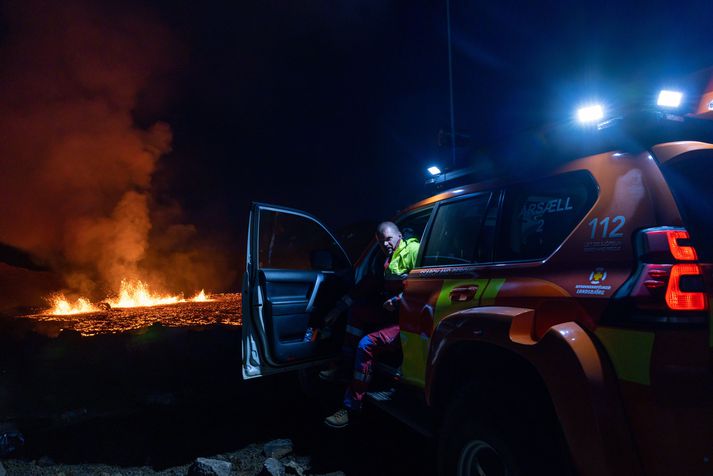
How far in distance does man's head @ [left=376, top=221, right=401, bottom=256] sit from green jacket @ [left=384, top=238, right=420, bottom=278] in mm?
47

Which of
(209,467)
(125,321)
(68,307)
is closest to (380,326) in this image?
(209,467)

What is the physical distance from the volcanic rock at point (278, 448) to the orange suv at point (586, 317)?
1.39 metres

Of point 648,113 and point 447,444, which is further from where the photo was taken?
point 447,444

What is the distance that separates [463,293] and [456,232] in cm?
65

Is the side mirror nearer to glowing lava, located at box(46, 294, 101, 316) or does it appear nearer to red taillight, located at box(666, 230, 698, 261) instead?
red taillight, located at box(666, 230, 698, 261)

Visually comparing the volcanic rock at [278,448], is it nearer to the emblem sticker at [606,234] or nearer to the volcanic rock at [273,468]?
the volcanic rock at [273,468]

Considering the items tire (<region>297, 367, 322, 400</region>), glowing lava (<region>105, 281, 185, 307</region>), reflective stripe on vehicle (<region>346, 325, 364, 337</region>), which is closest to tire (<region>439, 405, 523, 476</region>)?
reflective stripe on vehicle (<region>346, 325, 364, 337</region>)

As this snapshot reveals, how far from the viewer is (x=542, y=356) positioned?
66.8 inches

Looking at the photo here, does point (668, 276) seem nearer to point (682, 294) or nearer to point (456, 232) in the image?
point (682, 294)

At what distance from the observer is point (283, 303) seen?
380 centimetres

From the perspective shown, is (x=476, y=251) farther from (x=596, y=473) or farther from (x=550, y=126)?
(x=596, y=473)

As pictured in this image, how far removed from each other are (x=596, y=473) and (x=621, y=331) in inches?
21.2

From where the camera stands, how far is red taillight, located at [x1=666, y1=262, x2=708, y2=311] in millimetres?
1396

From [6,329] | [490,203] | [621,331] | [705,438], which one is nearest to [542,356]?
[621,331]
